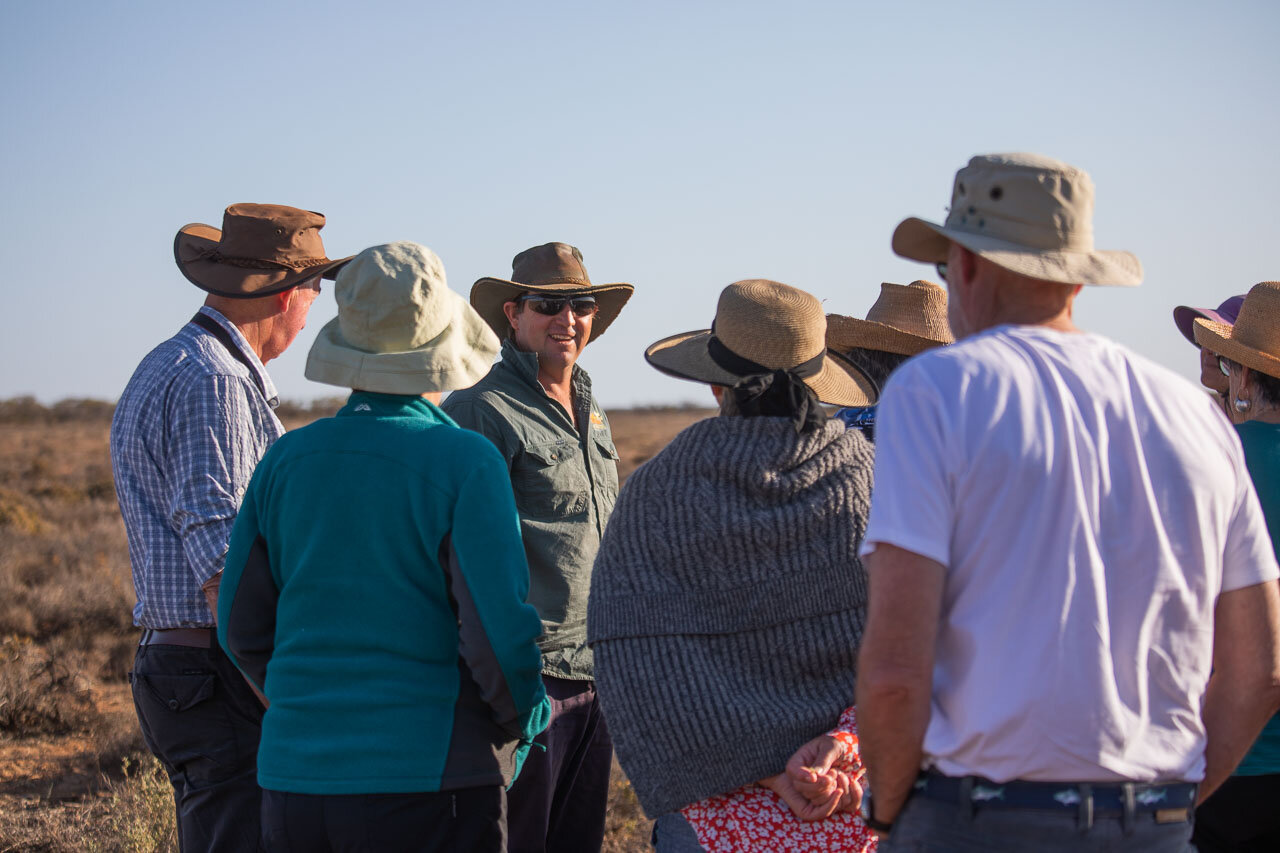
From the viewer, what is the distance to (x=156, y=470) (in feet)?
11.1

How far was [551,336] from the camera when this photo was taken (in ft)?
14.4

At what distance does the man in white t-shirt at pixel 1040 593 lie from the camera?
1.92 meters

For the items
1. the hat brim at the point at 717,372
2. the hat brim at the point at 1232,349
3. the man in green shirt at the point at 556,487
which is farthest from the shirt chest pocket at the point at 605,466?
the hat brim at the point at 1232,349

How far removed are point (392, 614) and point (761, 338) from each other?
1.06m

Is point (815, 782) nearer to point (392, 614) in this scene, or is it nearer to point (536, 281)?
point (392, 614)

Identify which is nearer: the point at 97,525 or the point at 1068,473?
the point at 1068,473

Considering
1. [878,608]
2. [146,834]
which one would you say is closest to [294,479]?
[878,608]

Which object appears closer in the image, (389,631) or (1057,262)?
(1057,262)

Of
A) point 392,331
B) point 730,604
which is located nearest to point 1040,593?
point 730,604

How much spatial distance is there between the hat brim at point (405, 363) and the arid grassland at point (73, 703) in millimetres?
3307

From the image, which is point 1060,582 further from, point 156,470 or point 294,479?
point 156,470

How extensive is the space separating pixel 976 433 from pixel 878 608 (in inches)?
13.1

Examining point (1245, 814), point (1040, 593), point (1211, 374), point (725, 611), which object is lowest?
point (1245, 814)

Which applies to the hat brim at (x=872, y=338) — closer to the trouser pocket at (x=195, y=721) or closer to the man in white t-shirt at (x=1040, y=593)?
the man in white t-shirt at (x=1040, y=593)
